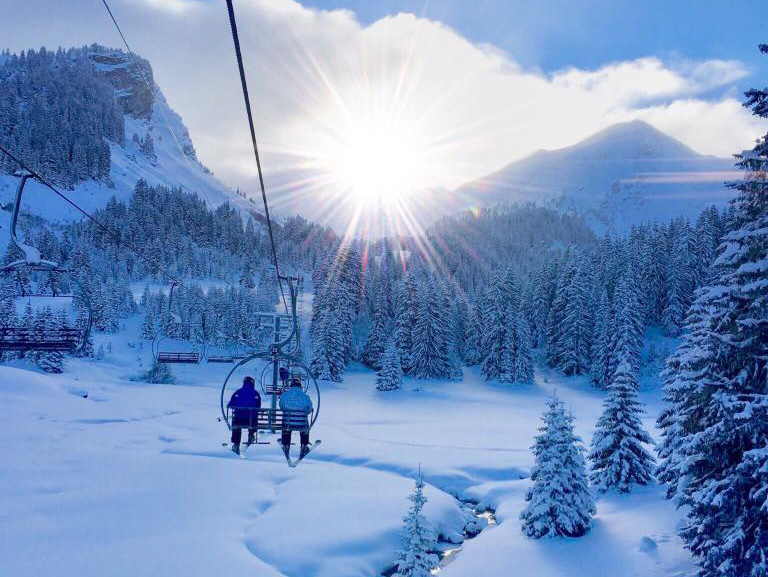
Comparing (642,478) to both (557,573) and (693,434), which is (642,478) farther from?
(693,434)

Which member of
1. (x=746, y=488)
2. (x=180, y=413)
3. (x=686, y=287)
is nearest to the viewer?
(x=746, y=488)

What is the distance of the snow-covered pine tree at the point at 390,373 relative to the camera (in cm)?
6075

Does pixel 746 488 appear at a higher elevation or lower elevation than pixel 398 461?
higher

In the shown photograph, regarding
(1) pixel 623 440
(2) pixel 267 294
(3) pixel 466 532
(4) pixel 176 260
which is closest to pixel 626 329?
(1) pixel 623 440

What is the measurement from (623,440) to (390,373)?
40523 millimetres

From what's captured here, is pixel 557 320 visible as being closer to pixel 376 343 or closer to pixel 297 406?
pixel 376 343

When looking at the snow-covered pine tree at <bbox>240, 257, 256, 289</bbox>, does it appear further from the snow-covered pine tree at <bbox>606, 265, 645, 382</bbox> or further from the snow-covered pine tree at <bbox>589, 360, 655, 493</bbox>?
the snow-covered pine tree at <bbox>589, 360, 655, 493</bbox>

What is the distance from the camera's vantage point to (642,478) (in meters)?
22.3

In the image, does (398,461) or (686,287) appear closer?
(398,461)

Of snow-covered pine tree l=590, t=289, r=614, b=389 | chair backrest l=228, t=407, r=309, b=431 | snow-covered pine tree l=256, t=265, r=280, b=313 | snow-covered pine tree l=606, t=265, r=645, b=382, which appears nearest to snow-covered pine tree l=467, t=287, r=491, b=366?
snow-covered pine tree l=590, t=289, r=614, b=389

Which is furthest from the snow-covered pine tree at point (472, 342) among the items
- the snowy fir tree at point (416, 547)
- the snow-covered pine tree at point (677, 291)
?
the snowy fir tree at point (416, 547)

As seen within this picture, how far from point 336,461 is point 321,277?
47.9 meters

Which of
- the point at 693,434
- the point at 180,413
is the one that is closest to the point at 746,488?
the point at 693,434

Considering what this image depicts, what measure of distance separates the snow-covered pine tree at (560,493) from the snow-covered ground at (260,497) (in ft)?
1.90
